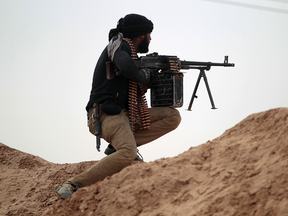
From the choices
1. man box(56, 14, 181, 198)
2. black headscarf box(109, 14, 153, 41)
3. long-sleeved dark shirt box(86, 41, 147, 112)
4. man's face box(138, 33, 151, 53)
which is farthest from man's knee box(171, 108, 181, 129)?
black headscarf box(109, 14, 153, 41)

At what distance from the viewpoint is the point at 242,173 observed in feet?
9.80

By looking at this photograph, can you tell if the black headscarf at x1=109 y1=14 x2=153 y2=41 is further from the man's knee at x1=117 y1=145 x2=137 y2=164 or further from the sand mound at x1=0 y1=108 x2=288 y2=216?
the sand mound at x1=0 y1=108 x2=288 y2=216

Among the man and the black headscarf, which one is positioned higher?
the black headscarf

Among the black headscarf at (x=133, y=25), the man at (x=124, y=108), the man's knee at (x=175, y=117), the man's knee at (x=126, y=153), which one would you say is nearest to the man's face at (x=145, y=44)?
the man at (x=124, y=108)

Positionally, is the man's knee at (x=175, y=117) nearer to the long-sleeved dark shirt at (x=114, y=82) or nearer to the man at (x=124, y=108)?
the man at (x=124, y=108)

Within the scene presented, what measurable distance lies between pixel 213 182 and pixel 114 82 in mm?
2040

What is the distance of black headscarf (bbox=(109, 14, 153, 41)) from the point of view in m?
4.66

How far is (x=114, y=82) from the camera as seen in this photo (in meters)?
4.48

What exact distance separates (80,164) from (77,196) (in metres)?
2.18

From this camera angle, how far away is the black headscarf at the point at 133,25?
15.3ft

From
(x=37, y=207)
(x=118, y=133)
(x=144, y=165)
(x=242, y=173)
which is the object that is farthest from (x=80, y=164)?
(x=242, y=173)

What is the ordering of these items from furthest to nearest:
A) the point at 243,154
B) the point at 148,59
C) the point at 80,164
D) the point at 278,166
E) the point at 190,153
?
the point at 80,164
the point at 148,59
the point at 190,153
the point at 243,154
the point at 278,166

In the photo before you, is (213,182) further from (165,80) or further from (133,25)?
(133,25)

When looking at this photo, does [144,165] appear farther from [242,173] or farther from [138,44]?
[138,44]
